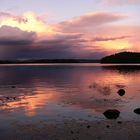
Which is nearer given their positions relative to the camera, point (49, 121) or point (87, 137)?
point (87, 137)

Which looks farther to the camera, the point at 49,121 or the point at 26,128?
the point at 49,121

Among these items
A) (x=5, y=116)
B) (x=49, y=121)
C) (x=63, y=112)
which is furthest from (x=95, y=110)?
(x=5, y=116)

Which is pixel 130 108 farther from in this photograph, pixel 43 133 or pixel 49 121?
pixel 43 133

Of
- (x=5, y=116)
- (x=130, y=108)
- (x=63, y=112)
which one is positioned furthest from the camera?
(x=130, y=108)

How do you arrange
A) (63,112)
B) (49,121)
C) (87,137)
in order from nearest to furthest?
Result: (87,137)
(49,121)
(63,112)

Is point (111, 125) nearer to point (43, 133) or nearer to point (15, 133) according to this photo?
point (43, 133)

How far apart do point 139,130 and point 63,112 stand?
11526 mm

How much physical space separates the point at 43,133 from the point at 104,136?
198 inches

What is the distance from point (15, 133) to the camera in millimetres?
26297

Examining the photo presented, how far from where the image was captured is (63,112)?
1433 inches

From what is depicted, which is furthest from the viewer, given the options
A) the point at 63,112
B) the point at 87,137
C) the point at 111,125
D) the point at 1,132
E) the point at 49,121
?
the point at 63,112

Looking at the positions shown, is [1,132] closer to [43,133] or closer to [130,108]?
[43,133]

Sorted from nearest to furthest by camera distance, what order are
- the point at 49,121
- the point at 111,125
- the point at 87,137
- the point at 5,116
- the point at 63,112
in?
the point at 87,137 → the point at 111,125 → the point at 49,121 → the point at 5,116 → the point at 63,112

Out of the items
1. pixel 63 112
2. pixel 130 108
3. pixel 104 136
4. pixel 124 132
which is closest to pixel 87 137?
pixel 104 136
